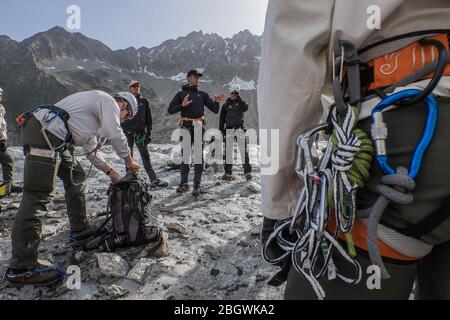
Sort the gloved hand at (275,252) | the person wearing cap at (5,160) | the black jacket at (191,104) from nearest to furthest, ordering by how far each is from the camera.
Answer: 1. the gloved hand at (275,252)
2. the person wearing cap at (5,160)
3. the black jacket at (191,104)

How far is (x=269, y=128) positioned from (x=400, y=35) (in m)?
0.61

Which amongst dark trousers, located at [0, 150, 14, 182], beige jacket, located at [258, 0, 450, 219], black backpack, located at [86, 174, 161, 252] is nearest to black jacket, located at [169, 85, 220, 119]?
black backpack, located at [86, 174, 161, 252]

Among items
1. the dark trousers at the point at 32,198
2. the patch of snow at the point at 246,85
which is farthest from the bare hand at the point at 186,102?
the patch of snow at the point at 246,85

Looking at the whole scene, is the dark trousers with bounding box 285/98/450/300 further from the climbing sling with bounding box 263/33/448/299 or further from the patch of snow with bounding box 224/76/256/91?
the patch of snow with bounding box 224/76/256/91

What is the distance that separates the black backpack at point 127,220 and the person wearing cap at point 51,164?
0.32 m

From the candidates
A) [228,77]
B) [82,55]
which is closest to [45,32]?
[82,55]

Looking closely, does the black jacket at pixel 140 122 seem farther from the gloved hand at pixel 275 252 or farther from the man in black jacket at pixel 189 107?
the gloved hand at pixel 275 252

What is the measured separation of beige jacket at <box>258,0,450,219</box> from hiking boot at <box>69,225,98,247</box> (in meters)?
3.50

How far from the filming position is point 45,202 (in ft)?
10.6

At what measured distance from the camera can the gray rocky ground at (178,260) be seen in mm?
3029

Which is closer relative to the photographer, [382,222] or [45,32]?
[382,222]

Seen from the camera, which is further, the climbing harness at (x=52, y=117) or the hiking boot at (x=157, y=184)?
the hiking boot at (x=157, y=184)

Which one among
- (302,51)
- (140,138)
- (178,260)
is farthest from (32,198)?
(140,138)
